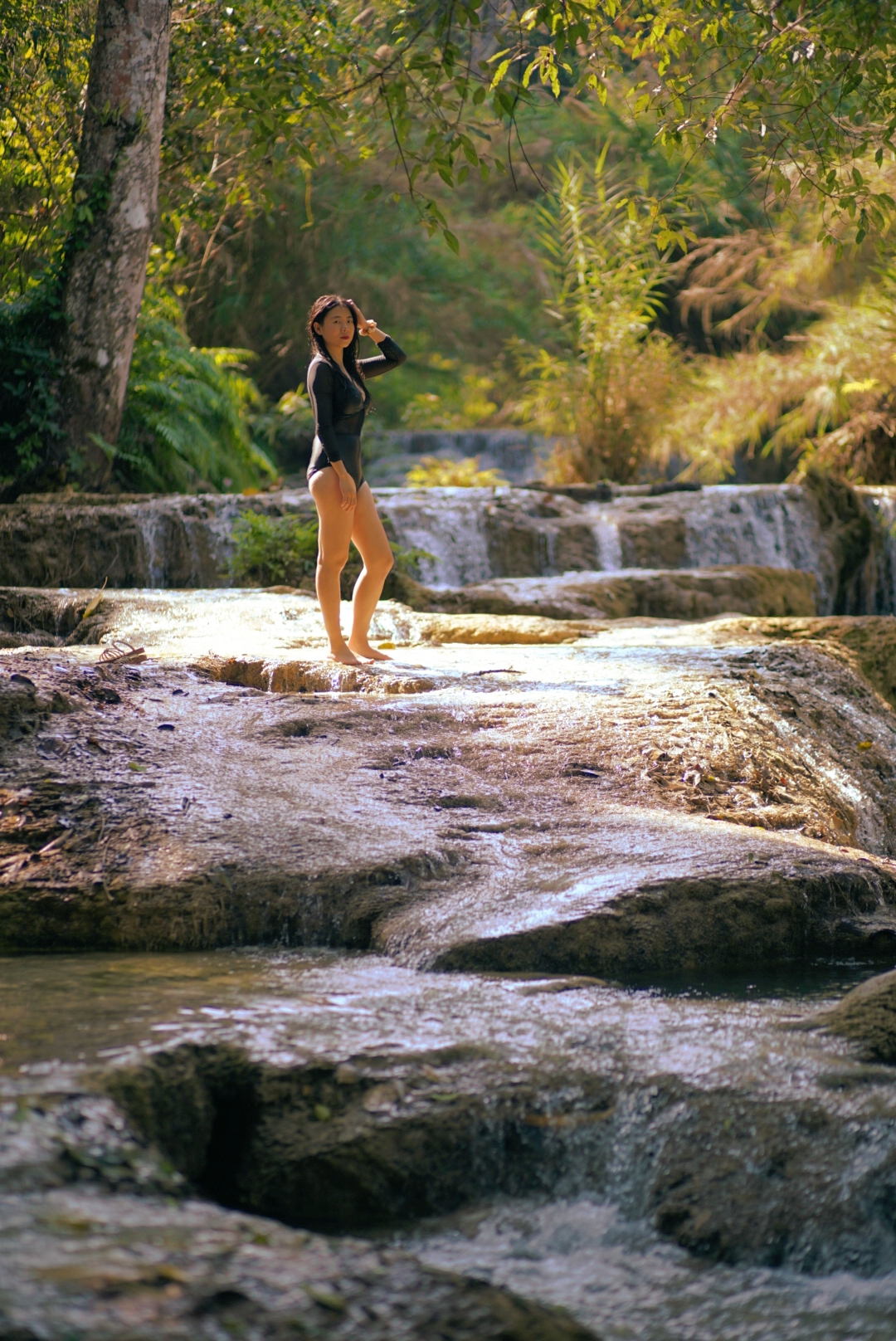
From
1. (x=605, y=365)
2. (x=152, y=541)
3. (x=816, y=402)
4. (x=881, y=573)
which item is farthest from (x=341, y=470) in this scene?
(x=816, y=402)

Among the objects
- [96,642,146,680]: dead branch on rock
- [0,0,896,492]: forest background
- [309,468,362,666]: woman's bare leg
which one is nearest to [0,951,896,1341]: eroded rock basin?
[96,642,146,680]: dead branch on rock

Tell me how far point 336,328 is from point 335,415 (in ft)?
1.38

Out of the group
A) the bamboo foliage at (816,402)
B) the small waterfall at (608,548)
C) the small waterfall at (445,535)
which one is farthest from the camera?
the bamboo foliage at (816,402)

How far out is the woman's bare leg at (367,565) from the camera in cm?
624

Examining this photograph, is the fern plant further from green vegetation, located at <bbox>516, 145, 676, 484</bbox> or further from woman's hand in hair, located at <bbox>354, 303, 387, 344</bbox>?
woman's hand in hair, located at <bbox>354, 303, 387, 344</bbox>

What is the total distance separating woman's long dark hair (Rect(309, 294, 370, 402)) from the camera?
230 inches

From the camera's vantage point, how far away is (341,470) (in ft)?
19.2

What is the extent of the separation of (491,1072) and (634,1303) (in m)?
0.55

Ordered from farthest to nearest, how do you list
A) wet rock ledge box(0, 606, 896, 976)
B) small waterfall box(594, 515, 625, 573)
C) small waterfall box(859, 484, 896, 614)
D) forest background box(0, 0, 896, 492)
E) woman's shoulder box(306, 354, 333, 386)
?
small waterfall box(859, 484, 896, 614), small waterfall box(594, 515, 625, 573), forest background box(0, 0, 896, 492), woman's shoulder box(306, 354, 333, 386), wet rock ledge box(0, 606, 896, 976)

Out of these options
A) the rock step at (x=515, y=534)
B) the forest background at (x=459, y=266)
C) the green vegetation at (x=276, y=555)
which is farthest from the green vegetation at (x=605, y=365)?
the green vegetation at (x=276, y=555)

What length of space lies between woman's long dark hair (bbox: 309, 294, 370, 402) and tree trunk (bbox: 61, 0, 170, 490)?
5777 mm

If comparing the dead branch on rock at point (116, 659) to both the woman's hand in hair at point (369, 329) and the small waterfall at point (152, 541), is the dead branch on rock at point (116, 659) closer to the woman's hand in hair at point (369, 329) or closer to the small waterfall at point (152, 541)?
the woman's hand in hair at point (369, 329)

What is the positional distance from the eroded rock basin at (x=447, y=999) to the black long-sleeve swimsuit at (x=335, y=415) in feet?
3.62

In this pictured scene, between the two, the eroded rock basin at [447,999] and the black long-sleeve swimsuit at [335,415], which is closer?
the eroded rock basin at [447,999]
